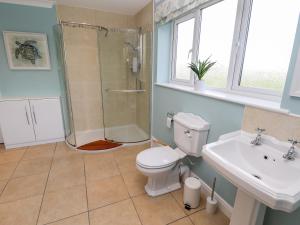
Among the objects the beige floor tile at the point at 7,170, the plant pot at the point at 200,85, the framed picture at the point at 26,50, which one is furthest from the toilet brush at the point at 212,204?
the framed picture at the point at 26,50

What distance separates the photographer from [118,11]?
9.51 feet

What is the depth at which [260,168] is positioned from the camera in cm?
108

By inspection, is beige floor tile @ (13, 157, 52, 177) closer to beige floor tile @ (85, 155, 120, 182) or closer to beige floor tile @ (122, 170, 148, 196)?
beige floor tile @ (85, 155, 120, 182)

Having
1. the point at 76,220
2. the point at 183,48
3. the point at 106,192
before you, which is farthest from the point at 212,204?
the point at 183,48

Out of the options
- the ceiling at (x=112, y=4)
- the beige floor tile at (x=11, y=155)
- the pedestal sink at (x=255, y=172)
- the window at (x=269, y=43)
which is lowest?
the beige floor tile at (x=11, y=155)

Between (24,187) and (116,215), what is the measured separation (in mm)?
1125

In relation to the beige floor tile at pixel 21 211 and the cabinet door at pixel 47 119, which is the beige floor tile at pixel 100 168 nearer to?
the beige floor tile at pixel 21 211

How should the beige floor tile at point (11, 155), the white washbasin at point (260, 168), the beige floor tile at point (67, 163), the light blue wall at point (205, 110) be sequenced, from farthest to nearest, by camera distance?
the beige floor tile at point (11, 155) → the beige floor tile at point (67, 163) → the light blue wall at point (205, 110) → the white washbasin at point (260, 168)

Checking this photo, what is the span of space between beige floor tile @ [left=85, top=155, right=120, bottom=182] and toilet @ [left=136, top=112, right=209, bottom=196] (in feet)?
1.83

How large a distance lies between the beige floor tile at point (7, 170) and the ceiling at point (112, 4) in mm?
2403

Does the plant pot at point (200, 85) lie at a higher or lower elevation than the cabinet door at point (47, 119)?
higher

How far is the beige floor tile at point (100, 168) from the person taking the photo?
206 cm

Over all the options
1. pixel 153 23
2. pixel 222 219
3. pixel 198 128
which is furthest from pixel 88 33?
pixel 222 219

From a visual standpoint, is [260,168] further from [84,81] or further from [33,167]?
[84,81]
